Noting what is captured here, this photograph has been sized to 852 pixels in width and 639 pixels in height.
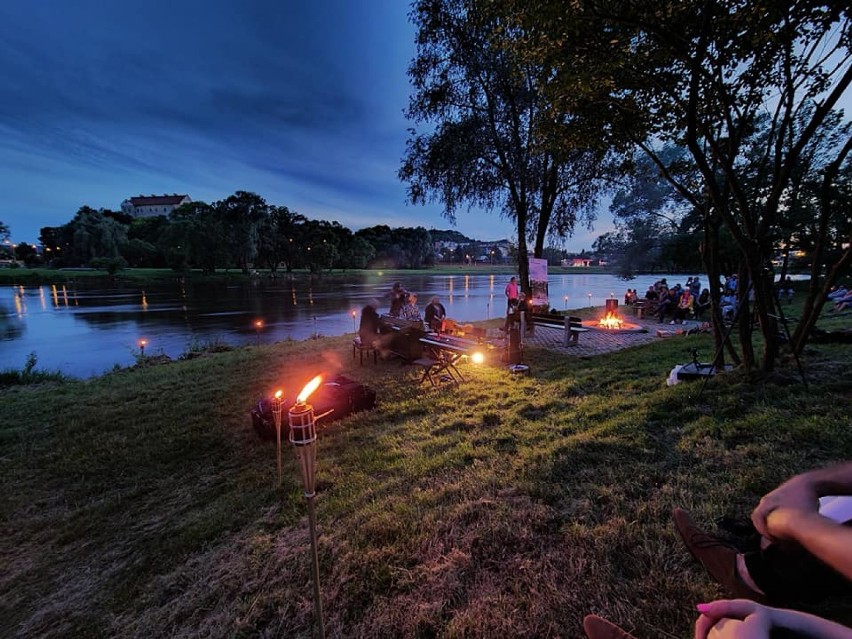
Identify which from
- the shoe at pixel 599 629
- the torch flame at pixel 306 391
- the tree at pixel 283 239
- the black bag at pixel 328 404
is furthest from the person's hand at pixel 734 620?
the tree at pixel 283 239

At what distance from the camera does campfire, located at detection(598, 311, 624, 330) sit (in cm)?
1301

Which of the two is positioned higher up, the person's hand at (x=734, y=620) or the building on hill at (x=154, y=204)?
the building on hill at (x=154, y=204)

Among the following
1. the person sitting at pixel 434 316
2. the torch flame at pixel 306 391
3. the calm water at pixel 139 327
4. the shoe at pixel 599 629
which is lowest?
the calm water at pixel 139 327

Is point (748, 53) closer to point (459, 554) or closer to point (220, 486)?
point (459, 554)

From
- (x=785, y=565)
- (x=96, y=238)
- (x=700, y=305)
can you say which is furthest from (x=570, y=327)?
(x=96, y=238)

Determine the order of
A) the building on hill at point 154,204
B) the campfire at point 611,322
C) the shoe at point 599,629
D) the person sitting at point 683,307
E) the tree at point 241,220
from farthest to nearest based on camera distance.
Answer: the building on hill at point 154,204
the tree at point 241,220
the person sitting at point 683,307
the campfire at point 611,322
the shoe at point 599,629

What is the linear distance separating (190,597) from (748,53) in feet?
25.9

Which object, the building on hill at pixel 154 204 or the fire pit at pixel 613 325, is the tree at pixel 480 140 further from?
the building on hill at pixel 154 204

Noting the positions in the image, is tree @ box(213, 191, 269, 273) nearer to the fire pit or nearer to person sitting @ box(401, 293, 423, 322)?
person sitting @ box(401, 293, 423, 322)

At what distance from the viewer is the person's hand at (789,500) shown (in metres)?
1.11

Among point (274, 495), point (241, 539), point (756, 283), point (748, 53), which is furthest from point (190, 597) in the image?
point (748, 53)

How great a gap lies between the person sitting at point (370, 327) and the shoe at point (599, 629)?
795 cm

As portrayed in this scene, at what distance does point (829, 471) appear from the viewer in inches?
48.4

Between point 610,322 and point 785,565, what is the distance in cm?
1252
